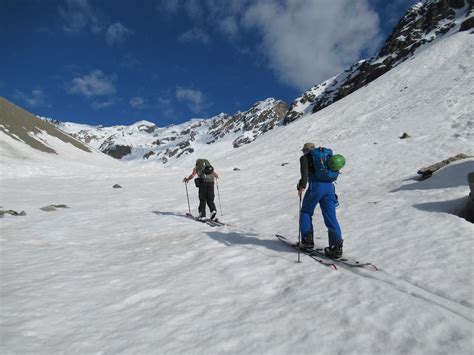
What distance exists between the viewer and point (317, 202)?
24.2 ft

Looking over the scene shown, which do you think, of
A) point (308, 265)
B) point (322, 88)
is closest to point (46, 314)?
point (308, 265)

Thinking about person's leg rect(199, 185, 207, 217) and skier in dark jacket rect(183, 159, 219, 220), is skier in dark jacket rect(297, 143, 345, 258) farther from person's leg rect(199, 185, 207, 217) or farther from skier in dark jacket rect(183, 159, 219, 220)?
person's leg rect(199, 185, 207, 217)

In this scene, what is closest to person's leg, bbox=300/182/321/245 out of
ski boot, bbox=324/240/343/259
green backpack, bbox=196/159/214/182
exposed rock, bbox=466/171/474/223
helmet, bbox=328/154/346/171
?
helmet, bbox=328/154/346/171

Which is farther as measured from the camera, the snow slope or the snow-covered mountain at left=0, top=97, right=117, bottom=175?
the snow-covered mountain at left=0, top=97, right=117, bottom=175

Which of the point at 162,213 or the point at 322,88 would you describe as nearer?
the point at 162,213

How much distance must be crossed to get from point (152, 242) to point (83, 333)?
220 inches

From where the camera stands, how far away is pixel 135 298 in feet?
17.7

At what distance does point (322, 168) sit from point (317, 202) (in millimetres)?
765

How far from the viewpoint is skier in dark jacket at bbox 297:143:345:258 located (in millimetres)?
6923

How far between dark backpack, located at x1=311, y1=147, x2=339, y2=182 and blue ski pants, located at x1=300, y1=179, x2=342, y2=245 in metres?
0.13

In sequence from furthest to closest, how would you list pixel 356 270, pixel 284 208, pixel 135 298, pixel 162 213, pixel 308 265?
pixel 162 213 < pixel 284 208 < pixel 308 265 < pixel 356 270 < pixel 135 298

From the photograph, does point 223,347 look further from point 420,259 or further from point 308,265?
point 420,259

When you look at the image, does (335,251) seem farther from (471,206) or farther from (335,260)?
(471,206)

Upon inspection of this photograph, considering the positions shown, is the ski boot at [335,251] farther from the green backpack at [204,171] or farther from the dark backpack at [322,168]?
the green backpack at [204,171]
